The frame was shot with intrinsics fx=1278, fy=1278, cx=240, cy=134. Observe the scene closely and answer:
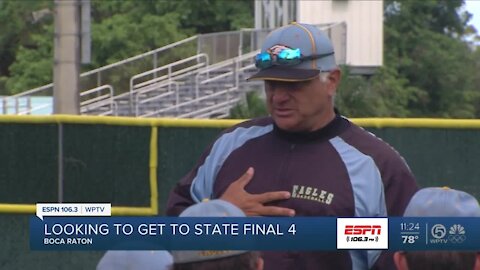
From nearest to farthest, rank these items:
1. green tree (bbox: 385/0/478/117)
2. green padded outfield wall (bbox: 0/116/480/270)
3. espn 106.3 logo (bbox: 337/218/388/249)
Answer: espn 106.3 logo (bbox: 337/218/388/249), green padded outfield wall (bbox: 0/116/480/270), green tree (bbox: 385/0/478/117)

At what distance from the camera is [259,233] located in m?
3.85

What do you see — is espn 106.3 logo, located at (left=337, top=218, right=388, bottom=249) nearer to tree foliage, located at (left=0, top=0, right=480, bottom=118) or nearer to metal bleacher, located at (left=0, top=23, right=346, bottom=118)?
metal bleacher, located at (left=0, top=23, right=346, bottom=118)

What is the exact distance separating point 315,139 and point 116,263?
1.07 m

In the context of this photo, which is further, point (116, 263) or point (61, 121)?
point (61, 121)

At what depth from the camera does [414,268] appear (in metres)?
3.10

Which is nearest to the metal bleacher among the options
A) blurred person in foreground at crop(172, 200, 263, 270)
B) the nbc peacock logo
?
the nbc peacock logo

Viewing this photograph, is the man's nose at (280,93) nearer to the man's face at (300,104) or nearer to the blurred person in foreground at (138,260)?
the man's face at (300,104)

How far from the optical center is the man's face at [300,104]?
4145 mm

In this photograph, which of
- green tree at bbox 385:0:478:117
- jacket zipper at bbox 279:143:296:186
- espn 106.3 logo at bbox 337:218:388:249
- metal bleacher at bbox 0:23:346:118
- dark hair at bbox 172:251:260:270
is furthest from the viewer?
green tree at bbox 385:0:478:117

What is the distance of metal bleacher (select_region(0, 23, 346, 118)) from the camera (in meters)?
23.8

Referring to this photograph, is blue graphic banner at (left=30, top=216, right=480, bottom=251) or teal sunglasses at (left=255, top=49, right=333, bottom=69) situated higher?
teal sunglasses at (left=255, top=49, right=333, bottom=69)

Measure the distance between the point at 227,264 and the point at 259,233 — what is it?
33.6 inches

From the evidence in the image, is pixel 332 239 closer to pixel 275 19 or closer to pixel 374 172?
pixel 374 172

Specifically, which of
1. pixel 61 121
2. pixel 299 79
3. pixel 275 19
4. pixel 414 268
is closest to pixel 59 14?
pixel 61 121
